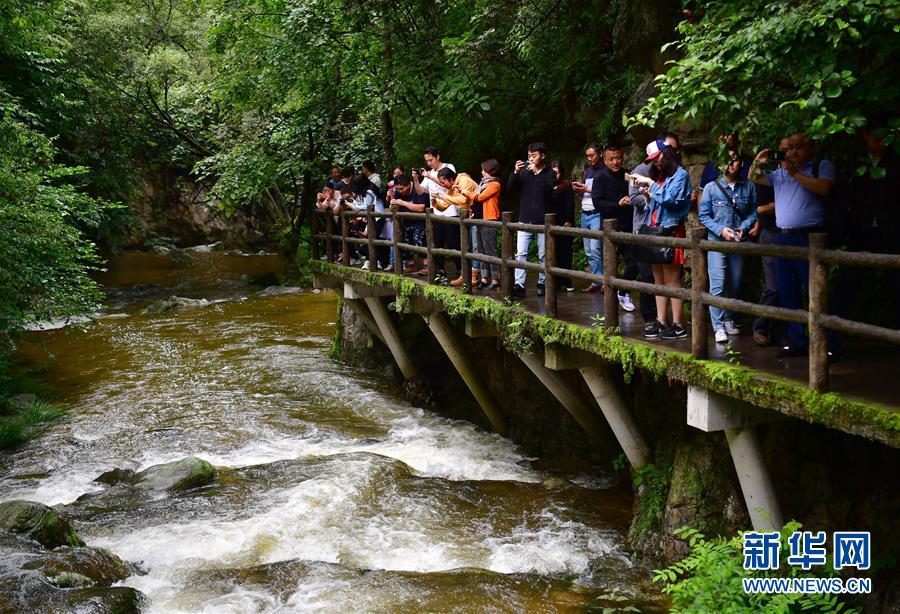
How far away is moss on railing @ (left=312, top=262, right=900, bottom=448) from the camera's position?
5250 mm

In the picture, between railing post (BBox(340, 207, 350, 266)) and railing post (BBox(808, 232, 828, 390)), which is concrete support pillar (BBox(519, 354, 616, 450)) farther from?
railing post (BBox(340, 207, 350, 266))

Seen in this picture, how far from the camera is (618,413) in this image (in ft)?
27.5

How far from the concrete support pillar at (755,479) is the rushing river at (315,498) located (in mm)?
1215

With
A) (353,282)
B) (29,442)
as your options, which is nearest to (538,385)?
(353,282)

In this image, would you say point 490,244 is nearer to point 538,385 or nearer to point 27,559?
point 538,385

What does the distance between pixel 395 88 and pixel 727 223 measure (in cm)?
765

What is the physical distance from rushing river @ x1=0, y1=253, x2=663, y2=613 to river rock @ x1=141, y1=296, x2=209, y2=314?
589 cm

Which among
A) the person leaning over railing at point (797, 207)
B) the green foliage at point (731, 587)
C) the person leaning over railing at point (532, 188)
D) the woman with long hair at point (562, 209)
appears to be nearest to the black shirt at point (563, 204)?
the woman with long hair at point (562, 209)

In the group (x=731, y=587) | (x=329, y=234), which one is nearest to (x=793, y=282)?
(x=731, y=587)

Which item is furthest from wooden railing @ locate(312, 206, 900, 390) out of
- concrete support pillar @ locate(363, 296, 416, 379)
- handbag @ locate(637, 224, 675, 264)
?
concrete support pillar @ locate(363, 296, 416, 379)

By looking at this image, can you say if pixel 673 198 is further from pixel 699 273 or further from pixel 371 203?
pixel 371 203

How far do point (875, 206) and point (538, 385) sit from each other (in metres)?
5.60

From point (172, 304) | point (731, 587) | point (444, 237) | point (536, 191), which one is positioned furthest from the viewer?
point (172, 304)

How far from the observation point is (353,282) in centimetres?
1377
